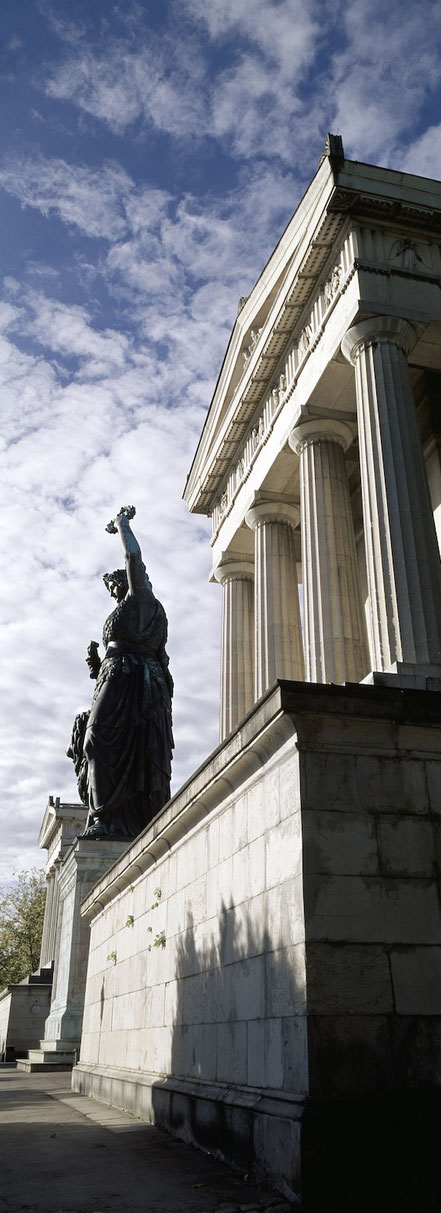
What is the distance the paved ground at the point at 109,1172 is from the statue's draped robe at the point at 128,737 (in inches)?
301

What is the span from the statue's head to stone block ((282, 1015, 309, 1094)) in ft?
44.6

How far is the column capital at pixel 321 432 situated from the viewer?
16281mm

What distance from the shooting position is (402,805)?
19.6ft

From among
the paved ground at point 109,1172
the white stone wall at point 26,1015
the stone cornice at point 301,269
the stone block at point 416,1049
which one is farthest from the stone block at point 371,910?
the white stone wall at point 26,1015

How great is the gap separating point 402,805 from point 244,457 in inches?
616

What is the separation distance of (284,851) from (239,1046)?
4.98ft

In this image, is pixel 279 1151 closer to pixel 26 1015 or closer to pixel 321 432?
pixel 321 432

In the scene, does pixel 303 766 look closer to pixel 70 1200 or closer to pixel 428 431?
pixel 70 1200

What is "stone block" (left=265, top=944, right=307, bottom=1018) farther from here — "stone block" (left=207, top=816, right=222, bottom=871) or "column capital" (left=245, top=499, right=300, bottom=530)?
"column capital" (left=245, top=499, right=300, bottom=530)

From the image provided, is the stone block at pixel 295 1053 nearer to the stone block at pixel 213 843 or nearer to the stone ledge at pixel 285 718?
the stone ledge at pixel 285 718

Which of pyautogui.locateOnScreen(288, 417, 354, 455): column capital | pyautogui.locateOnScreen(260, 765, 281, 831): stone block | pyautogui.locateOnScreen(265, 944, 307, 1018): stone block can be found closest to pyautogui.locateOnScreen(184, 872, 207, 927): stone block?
pyautogui.locateOnScreen(260, 765, 281, 831): stone block

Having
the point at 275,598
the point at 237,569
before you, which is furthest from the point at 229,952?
the point at 237,569

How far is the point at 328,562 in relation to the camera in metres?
15.0

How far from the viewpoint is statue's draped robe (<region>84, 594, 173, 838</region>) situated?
16594 millimetres
